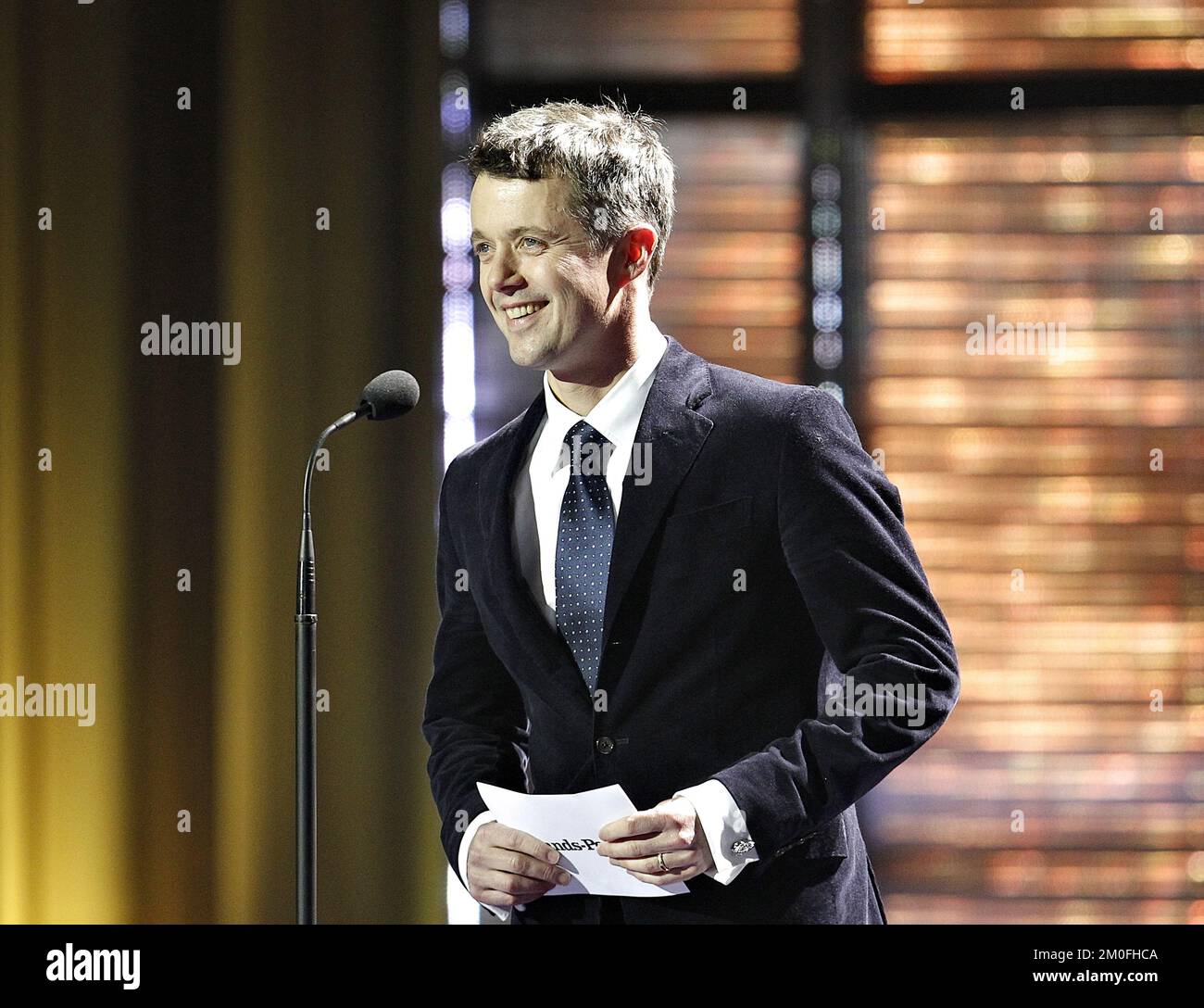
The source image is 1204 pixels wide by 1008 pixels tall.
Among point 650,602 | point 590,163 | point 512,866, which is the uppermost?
point 590,163

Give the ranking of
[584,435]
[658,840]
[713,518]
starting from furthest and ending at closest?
[584,435]
[713,518]
[658,840]

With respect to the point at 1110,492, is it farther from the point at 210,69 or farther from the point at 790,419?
the point at 210,69

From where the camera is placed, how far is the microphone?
1.61 metres

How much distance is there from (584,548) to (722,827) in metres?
0.44

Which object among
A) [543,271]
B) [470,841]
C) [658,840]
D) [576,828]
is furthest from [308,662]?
[543,271]

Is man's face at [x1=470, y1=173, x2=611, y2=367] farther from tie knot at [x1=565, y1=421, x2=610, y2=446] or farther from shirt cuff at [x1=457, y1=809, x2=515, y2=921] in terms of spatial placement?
shirt cuff at [x1=457, y1=809, x2=515, y2=921]

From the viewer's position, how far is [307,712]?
1.63 meters

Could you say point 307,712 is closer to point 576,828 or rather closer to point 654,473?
point 576,828

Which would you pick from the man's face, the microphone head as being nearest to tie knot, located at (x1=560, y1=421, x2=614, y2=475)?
the man's face

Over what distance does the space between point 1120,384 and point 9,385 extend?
2.40 m

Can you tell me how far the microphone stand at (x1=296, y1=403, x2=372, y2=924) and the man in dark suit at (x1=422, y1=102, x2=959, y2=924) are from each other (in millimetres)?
201
